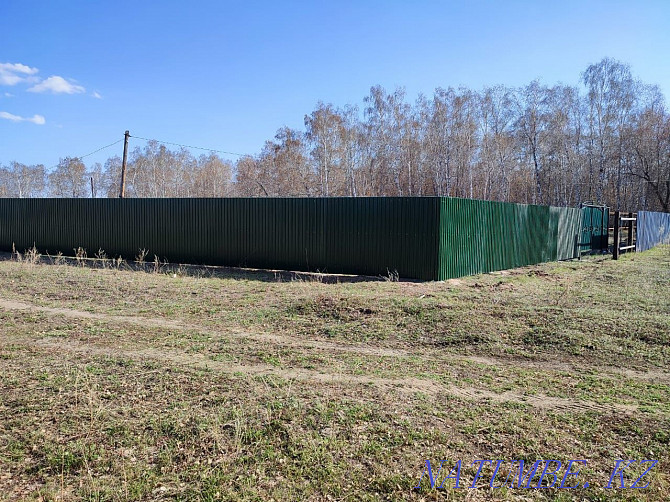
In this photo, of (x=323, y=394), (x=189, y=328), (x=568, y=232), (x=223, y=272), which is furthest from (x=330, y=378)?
(x=568, y=232)

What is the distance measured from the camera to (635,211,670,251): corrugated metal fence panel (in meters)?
20.4

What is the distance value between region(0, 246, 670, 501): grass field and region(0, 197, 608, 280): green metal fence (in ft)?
9.97

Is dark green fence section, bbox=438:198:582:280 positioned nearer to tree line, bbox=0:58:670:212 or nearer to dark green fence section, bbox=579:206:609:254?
dark green fence section, bbox=579:206:609:254

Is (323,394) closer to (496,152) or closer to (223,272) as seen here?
(223,272)

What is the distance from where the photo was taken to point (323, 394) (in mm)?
4059

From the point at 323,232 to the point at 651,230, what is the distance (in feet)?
60.2

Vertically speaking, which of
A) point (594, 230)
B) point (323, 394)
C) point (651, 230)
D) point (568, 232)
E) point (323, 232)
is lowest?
point (323, 394)

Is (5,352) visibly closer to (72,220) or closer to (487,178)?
(72,220)

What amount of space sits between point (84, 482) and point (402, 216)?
907cm

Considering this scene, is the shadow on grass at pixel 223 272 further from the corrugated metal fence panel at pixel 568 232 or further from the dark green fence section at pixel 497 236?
the corrugated metal fence panel at pixel 568 232

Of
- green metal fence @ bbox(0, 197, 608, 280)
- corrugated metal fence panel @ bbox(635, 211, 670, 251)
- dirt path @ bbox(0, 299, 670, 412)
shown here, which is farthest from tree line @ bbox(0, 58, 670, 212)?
dirt path @ bbox(0, 299, 670, 412)

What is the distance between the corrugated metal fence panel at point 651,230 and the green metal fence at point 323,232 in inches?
186

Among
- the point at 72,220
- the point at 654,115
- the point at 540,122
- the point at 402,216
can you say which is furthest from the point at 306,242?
the point at 654,115

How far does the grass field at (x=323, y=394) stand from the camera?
282cm
